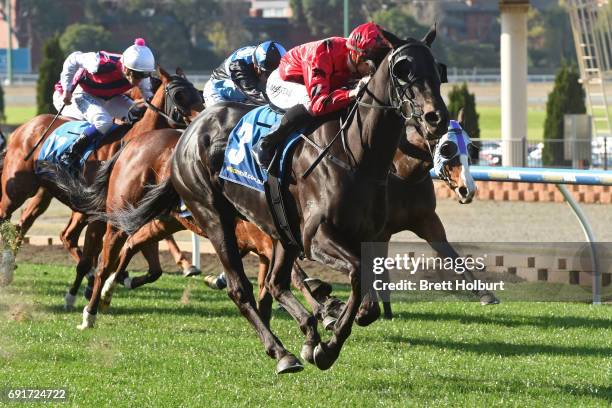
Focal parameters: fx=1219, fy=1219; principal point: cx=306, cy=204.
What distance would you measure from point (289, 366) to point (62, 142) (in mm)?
4778

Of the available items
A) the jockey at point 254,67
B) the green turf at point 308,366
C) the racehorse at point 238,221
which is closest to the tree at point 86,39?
the green turf at point 308,366

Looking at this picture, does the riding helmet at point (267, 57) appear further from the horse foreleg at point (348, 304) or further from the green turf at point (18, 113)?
the green turf at point (18, 113)

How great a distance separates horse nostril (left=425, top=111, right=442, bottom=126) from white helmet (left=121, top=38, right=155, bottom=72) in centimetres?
424

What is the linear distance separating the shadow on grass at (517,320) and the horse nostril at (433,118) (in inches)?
132

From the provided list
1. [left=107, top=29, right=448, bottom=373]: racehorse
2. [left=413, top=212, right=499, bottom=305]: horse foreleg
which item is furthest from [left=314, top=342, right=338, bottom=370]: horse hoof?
[left=413, top=212, right=499, bottom=305]: horse foreleg

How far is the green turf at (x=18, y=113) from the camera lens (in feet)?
139

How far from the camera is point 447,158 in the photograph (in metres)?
8.29

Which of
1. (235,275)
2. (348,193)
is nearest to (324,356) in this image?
(348,193)

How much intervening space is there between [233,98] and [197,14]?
7080cm

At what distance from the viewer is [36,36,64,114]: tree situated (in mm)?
30625

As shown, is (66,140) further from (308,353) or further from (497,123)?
(497,123)

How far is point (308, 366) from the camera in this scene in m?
7.08

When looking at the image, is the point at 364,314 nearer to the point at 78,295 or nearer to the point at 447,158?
the point at 447,158

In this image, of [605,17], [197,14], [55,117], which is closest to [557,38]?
[197,14]
